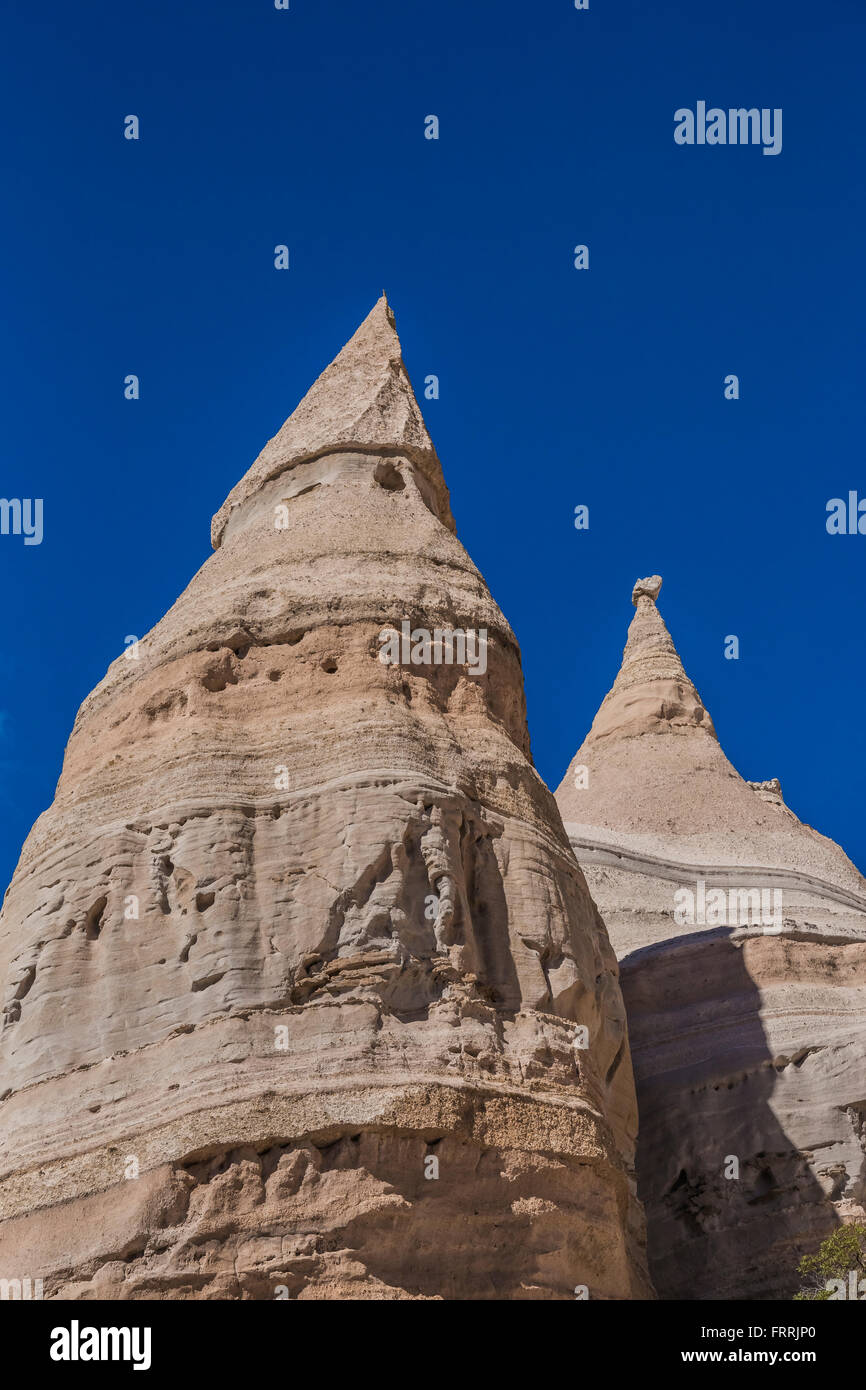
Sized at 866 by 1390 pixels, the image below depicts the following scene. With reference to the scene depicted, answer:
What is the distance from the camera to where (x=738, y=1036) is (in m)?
21.5

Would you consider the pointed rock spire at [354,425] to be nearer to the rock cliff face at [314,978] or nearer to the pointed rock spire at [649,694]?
the rock cliff face at [314,978]

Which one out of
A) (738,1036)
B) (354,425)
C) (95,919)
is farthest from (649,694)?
(95,919)

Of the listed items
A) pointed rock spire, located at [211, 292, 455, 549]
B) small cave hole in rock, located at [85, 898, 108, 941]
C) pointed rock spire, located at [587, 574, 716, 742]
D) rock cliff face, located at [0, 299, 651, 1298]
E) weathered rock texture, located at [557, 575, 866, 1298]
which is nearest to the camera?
rock cliff face, located at [0, 299, 651, 1298]

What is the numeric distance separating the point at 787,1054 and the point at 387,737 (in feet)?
27.2

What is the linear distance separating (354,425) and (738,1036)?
9.25 m

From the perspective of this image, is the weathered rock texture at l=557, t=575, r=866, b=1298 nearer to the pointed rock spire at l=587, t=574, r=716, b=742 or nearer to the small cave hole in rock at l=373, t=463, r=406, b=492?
the pointed rock spire at l=587, t=574, r=716, b=742

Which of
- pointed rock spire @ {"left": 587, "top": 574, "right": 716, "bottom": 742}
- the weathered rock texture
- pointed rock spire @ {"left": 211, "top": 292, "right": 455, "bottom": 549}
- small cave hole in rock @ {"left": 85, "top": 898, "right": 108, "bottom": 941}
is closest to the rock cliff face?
small cave hole in rock @ {"left": 85, "top": 898, "right": 108, "bottom": 941}

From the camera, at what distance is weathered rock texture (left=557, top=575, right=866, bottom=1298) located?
19344 millimetres

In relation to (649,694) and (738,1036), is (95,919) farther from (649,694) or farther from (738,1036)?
(649,694)

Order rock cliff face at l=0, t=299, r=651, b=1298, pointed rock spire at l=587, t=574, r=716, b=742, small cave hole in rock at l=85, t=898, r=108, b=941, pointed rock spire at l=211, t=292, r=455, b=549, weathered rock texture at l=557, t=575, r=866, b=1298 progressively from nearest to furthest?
1. rock cliff face at l=0, t=299, r=651, b=1298
2. small cave hole in rock at l=85, t=898, r=108, b=941
3. weathered rock texture at l=557, t=575, r=866, b=1298
4. pointed rock spire at l=211, t=292, r=455, b=549
5. pointed rock spire at l=587, t=574, r=716, b=742

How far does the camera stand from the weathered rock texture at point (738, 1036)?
63.5 feet

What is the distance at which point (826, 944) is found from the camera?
2372 centimetres

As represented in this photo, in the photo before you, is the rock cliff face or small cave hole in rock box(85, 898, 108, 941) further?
small cave hole in rock box(85, 898, 108, 941)

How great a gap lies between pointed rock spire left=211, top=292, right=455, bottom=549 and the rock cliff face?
253 cm
